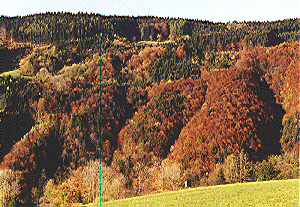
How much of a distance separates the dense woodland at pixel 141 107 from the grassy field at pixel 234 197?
27.3 meters

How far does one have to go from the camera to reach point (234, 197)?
1651 inches

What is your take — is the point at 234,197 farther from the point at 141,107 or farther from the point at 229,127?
the point at 141,107

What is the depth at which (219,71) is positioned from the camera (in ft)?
342

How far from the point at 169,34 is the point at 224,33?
1953 centimetres

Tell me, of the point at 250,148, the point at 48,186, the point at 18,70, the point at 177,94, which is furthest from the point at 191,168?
the point at 18,70

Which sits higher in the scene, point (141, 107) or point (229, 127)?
point (141, 107)

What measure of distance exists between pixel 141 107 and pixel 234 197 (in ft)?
190

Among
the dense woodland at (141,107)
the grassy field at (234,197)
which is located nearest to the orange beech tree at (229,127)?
the dense woodland at (141,107)

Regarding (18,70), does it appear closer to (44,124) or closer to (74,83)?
(74,83)

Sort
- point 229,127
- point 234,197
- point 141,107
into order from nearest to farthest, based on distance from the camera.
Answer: point 234,197, point 229,127, point 141,107

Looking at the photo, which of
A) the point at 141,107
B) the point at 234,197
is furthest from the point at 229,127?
the point at 234,197

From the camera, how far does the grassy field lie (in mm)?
37719

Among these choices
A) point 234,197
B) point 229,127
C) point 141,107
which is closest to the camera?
point 234,197

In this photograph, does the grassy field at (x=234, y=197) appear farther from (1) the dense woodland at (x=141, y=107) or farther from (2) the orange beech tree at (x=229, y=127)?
(2) the orange beech tree at (x=229, y=127)
